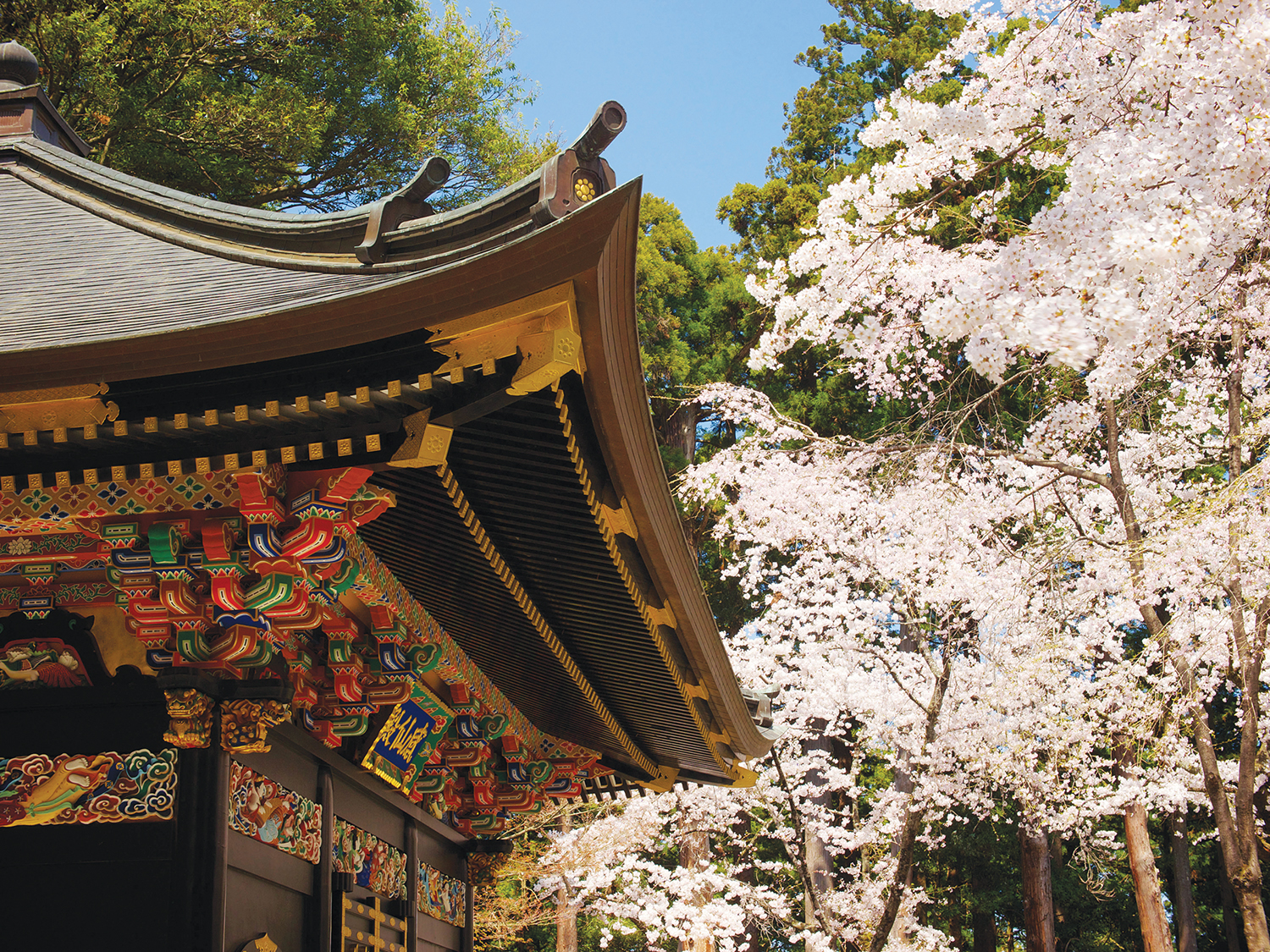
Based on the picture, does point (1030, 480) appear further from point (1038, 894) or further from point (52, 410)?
point (52, 410)

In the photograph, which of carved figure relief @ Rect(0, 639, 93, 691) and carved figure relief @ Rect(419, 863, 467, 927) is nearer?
carved figure relief @ Rect(0, 639, 93, 691)

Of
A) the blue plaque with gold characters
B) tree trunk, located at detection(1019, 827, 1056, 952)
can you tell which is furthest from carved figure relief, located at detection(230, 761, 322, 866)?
tree trunk, located at detection(1019, 827, 1056, 952)

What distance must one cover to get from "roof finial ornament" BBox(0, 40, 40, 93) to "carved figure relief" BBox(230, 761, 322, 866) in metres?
4.68

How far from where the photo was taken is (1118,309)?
12.1ft

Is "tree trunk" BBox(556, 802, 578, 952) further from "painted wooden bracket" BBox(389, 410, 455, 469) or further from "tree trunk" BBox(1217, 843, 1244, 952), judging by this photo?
"painted wooden bracket" BBox(389, 410, 455, 469)

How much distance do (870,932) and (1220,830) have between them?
287 inches

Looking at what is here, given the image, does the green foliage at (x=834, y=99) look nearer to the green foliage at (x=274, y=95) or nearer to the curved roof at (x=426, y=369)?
the green foliage at (x=274, y=95)

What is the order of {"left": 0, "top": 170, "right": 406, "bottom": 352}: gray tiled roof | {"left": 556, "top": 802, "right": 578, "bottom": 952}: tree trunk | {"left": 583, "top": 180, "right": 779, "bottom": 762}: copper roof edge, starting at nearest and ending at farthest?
{"left": 583, "top": 180, "right": 779, "bottom": 762}: copper roof edge, {"left": 0, "top": 170, "right": 406, "bottom": 352}: gray tiled roof, {"left": 556, "top": 802, "right": 578, "bottom": 952}: tree trunk

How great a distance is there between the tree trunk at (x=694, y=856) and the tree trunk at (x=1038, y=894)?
5.13m

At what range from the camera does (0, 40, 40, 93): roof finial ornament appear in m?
6.25

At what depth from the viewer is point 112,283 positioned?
13.5 ft

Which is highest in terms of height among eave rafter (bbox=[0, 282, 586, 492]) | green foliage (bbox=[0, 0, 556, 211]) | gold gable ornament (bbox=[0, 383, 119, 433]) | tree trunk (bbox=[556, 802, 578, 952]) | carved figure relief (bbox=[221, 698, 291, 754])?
green foliage (bbox=[0, 0, 556, 211])

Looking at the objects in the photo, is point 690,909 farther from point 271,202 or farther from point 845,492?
point 271,202

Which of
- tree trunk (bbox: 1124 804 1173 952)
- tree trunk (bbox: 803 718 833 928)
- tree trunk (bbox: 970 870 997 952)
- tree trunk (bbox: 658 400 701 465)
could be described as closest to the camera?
tree trunk (bbox: 1124 804 1173 952)
